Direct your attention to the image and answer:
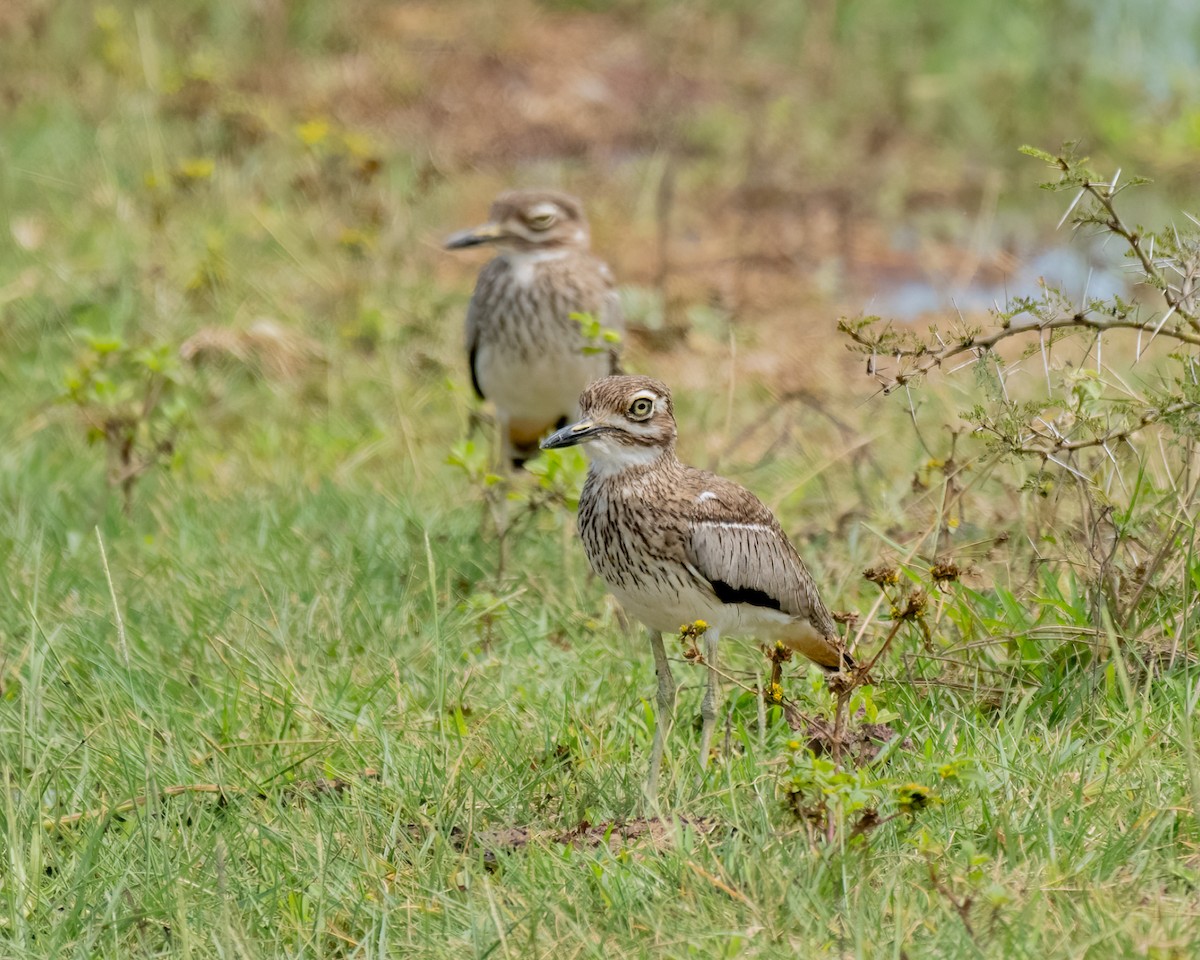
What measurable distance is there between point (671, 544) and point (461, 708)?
68cm

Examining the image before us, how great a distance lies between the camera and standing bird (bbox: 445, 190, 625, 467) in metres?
6.21

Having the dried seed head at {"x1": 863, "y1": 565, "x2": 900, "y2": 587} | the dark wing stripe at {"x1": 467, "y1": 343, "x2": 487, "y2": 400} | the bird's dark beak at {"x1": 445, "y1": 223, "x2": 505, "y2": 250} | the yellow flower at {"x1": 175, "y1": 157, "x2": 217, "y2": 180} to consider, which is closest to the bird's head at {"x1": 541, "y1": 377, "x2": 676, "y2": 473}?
the dried seed head at {"x1": 863, "y1": 565, "x2": 900, "y2": 587}

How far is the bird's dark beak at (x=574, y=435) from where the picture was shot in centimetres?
403

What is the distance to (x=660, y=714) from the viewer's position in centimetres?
389

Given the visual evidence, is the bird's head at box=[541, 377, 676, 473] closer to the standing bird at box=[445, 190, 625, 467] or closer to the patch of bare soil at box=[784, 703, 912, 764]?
the patch of bare soil at box=[784, 703, 912, 764]

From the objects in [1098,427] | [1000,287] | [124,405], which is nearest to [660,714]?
[1098,427]

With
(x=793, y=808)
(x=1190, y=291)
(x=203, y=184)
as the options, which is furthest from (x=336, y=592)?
(x=203, y=184)

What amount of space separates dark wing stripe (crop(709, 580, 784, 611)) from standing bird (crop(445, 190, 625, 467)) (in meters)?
2.12

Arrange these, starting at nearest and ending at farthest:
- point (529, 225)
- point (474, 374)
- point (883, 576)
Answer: point (883, 576)
point (529, 225)
point (474, 374)

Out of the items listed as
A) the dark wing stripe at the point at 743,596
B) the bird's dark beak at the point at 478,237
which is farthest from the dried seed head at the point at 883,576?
the bird's dark beak at the point at 478,237

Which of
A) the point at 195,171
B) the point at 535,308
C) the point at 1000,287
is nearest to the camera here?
the point at 535,308

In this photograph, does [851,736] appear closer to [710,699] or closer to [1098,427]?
[710,699]

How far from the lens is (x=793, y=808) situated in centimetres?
324

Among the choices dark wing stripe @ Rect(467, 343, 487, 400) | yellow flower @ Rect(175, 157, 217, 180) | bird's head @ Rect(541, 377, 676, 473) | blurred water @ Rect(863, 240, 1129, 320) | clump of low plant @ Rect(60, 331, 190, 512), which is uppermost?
bird's head @ Rect(541, 377, 676, 473)
